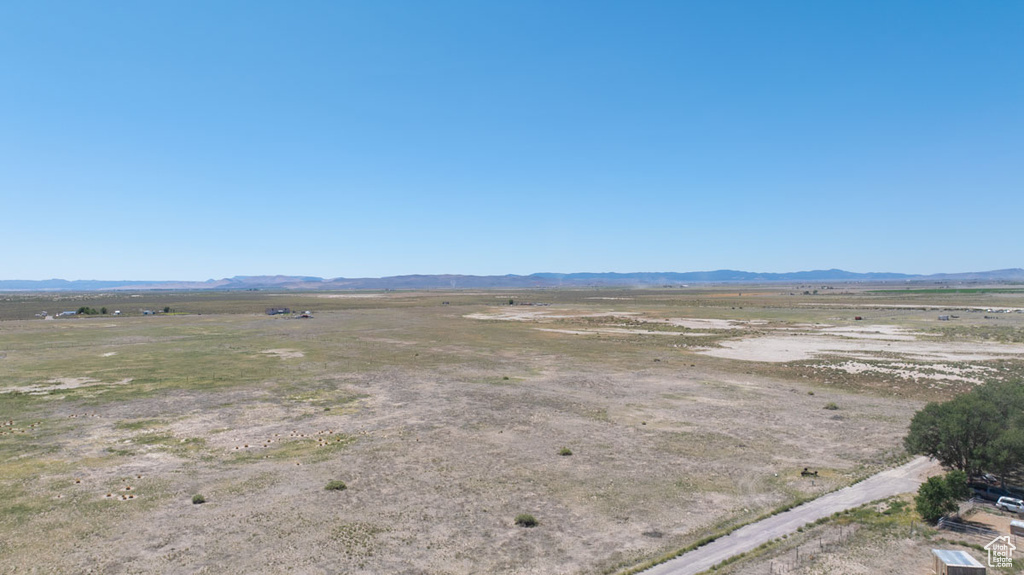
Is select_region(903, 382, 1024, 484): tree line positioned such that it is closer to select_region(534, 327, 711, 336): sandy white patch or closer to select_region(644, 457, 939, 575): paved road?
select_region(644, 457, 939, 575): paved road

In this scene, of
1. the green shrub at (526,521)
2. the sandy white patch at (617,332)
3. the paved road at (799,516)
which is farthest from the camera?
the sandy white patch at (617,332)

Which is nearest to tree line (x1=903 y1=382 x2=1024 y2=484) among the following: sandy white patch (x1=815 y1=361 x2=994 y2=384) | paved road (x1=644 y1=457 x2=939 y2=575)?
paved road (x1=644 y1=457 x2=939 y2=575)

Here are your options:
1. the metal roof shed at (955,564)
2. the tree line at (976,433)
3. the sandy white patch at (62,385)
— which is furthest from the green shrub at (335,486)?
the sandy white patch at (62,385)

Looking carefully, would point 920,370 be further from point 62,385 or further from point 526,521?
point 62,385

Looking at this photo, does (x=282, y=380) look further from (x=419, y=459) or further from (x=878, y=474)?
(x=878, y=474)

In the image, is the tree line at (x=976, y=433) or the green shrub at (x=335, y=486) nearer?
the tree line at (x=976, y=433)

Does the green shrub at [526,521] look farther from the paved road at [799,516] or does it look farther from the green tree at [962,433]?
the green tree at [962,433]
